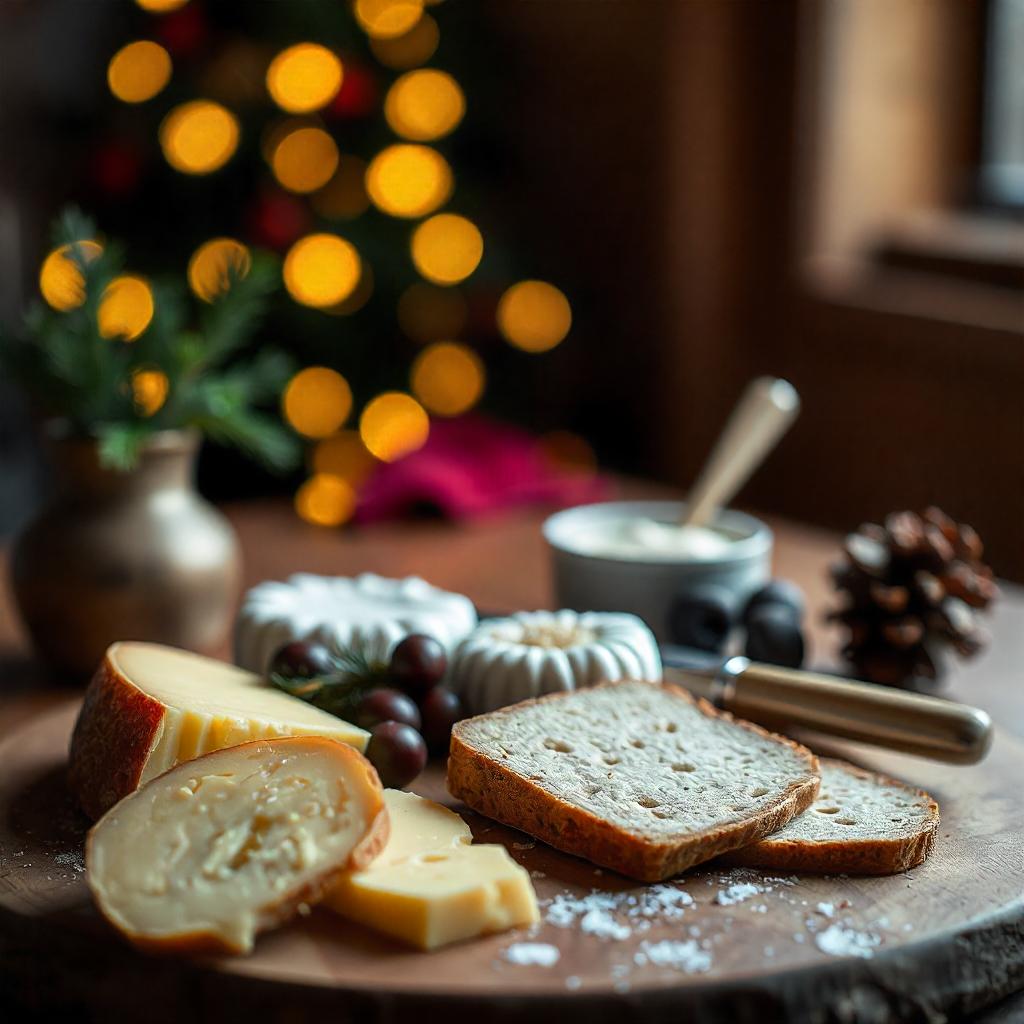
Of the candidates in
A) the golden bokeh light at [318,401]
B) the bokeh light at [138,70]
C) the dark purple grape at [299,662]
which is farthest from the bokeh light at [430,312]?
the dark purple grape at [299,662]

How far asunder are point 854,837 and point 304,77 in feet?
Answer: 9.77

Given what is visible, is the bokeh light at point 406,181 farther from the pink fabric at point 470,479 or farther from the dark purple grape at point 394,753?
the dark purple grape at point 394,753

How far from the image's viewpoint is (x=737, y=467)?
1829mm

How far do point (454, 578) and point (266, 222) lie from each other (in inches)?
71.1

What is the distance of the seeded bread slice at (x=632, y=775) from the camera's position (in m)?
1.06

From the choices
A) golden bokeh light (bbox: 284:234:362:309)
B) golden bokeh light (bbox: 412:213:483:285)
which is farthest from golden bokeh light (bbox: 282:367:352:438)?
golden bokeh light (bbox: 412:213:483:285)

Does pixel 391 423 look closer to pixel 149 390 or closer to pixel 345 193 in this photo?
pixel 345 193

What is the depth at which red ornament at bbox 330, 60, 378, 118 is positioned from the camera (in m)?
3.54

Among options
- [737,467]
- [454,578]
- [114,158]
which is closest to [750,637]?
[737,467]

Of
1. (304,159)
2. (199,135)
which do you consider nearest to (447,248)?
(304,159)

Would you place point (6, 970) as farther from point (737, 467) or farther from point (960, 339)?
point (960, 339)

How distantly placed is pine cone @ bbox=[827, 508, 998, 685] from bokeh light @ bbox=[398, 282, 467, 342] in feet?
7.65

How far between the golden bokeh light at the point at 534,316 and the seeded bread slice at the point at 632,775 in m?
2.70

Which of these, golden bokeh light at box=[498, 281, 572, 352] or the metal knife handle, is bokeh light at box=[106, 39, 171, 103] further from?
the metal knife handle
